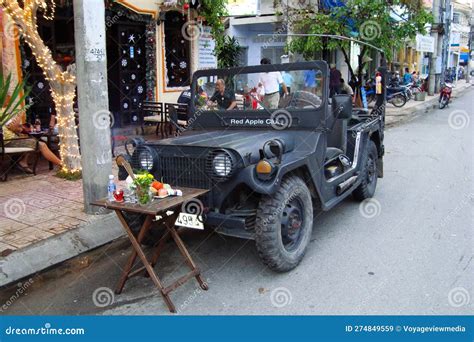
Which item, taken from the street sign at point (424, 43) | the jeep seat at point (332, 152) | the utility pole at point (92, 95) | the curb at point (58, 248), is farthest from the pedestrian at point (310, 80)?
the street sign at point (424, 43)

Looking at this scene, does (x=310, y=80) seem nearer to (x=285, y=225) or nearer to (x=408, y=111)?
(x=285, y=225)

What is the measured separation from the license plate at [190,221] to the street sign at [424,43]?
19737mm

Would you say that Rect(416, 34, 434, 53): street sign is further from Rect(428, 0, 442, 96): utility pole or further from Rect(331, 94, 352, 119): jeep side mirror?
Rect(331, 94, 352, 119): jeep side mirror

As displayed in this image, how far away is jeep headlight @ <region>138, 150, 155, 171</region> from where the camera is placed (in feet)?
14.0

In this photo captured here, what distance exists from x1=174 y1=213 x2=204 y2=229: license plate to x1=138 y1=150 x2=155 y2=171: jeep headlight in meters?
0.54

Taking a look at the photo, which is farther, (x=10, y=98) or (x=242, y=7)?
(x=242, y=7)

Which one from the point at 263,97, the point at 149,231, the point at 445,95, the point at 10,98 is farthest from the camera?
the point at 445,95

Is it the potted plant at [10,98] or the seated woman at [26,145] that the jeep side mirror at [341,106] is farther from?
the seated woman at [26,145]

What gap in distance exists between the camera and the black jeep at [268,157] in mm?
3926

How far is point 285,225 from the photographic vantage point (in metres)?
4.14

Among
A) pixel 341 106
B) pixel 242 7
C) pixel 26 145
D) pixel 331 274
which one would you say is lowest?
pixel 331 274

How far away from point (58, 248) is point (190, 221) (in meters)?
1.67

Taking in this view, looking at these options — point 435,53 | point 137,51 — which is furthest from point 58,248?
point 435,53

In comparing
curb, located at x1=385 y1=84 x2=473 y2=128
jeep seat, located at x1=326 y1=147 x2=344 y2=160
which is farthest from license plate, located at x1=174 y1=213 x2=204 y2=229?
A: curb, located at x1=385 y1=84 x2=473 y2=128
